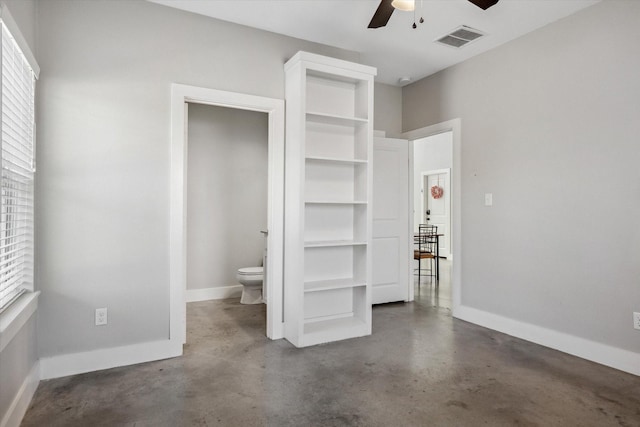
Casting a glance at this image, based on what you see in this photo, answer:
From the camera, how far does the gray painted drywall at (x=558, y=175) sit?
2.83 meters

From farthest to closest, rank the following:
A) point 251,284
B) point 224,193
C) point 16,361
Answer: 1. point 224,193
2. point 251,284
3. point 16,361

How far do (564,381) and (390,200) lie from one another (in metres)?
2.65

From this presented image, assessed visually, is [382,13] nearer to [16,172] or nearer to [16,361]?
[16,172]

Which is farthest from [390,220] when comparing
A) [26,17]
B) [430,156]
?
[430,156]

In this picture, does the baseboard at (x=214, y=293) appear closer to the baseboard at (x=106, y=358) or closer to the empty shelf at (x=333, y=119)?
the baseboard at (x=106, y=358)

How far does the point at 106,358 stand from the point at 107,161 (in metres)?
1.43

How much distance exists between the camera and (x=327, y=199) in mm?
3633

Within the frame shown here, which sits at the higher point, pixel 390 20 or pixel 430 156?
pixel 390 20

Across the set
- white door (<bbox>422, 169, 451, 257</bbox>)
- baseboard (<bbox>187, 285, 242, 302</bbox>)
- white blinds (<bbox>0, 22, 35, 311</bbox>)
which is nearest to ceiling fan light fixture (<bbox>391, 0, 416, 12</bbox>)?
white blinds (<bbox>0, 22, 35, 311</bbox>)

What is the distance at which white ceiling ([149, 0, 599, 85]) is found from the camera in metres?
3.00

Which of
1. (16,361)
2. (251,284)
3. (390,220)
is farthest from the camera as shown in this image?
(390,220)

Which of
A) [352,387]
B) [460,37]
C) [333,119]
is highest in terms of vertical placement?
[460,37]

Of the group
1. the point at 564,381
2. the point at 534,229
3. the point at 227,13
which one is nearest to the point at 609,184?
the point at 534,229

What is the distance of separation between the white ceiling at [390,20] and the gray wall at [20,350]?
3.02 feet
